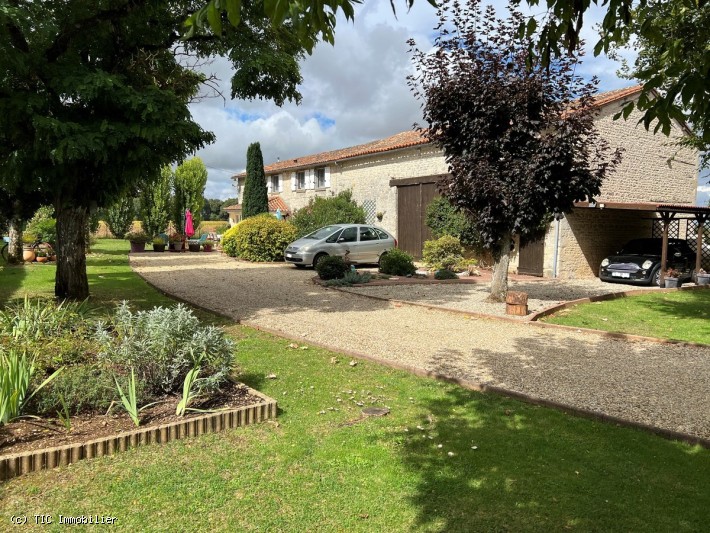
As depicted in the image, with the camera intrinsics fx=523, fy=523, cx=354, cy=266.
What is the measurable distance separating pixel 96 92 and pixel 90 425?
4861 mm

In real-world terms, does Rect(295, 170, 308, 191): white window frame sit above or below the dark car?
above

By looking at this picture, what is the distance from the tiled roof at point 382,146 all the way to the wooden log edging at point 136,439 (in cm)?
909

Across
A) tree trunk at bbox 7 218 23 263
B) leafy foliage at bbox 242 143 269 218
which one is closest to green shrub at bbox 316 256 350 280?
tree trunk at bbox 7 218 23 263

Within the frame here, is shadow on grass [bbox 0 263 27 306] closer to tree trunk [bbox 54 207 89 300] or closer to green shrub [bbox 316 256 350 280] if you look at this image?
tree trunk [bbox 54 207 89 300]

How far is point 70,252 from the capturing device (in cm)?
894

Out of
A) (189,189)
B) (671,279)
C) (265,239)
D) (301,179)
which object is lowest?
(671,279)

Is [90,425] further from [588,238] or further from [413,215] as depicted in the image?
[413,215]

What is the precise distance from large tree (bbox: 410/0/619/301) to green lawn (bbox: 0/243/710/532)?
5.42 m

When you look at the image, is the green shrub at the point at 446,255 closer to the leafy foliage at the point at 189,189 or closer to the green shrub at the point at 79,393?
the green shrub at the point at 79,393

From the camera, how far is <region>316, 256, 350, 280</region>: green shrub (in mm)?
13828

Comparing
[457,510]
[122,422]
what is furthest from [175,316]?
[457,510]

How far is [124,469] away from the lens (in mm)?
3338

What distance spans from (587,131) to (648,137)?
11520 millimetres

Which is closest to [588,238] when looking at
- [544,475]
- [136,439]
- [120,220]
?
[544,475]
